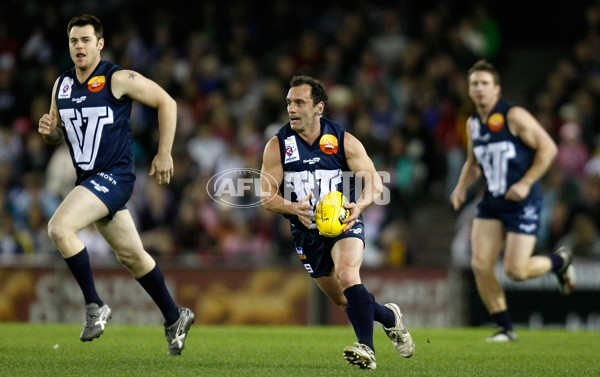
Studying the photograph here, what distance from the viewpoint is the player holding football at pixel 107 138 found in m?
7.48

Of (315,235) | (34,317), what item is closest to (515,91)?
(34,317)

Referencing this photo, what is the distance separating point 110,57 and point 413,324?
25.6 feet

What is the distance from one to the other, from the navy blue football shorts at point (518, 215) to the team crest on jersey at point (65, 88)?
4310 millimetres

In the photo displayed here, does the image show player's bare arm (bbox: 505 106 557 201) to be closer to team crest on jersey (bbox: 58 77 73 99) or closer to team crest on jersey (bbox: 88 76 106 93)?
team crest on jersey (bbox: 88 76 106 93)

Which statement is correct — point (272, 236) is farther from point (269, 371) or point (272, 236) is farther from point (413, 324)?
point (269, 371)

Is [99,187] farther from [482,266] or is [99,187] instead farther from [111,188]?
[482,266]

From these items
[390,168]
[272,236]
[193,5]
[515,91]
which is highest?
[193,5]

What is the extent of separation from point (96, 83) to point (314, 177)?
1880 mm

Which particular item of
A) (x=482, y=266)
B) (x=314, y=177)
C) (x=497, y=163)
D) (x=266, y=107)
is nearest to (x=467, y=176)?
(x=497, y=163)

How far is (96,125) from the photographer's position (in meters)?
7.62

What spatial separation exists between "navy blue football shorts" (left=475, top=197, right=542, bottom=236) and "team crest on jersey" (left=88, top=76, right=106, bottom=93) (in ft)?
13.5

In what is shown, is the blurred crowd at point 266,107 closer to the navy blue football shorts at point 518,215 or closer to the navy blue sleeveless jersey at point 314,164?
the navy blue football shorts at point 518,215

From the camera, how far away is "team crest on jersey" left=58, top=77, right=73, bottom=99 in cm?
772

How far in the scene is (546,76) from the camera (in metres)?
17.8
